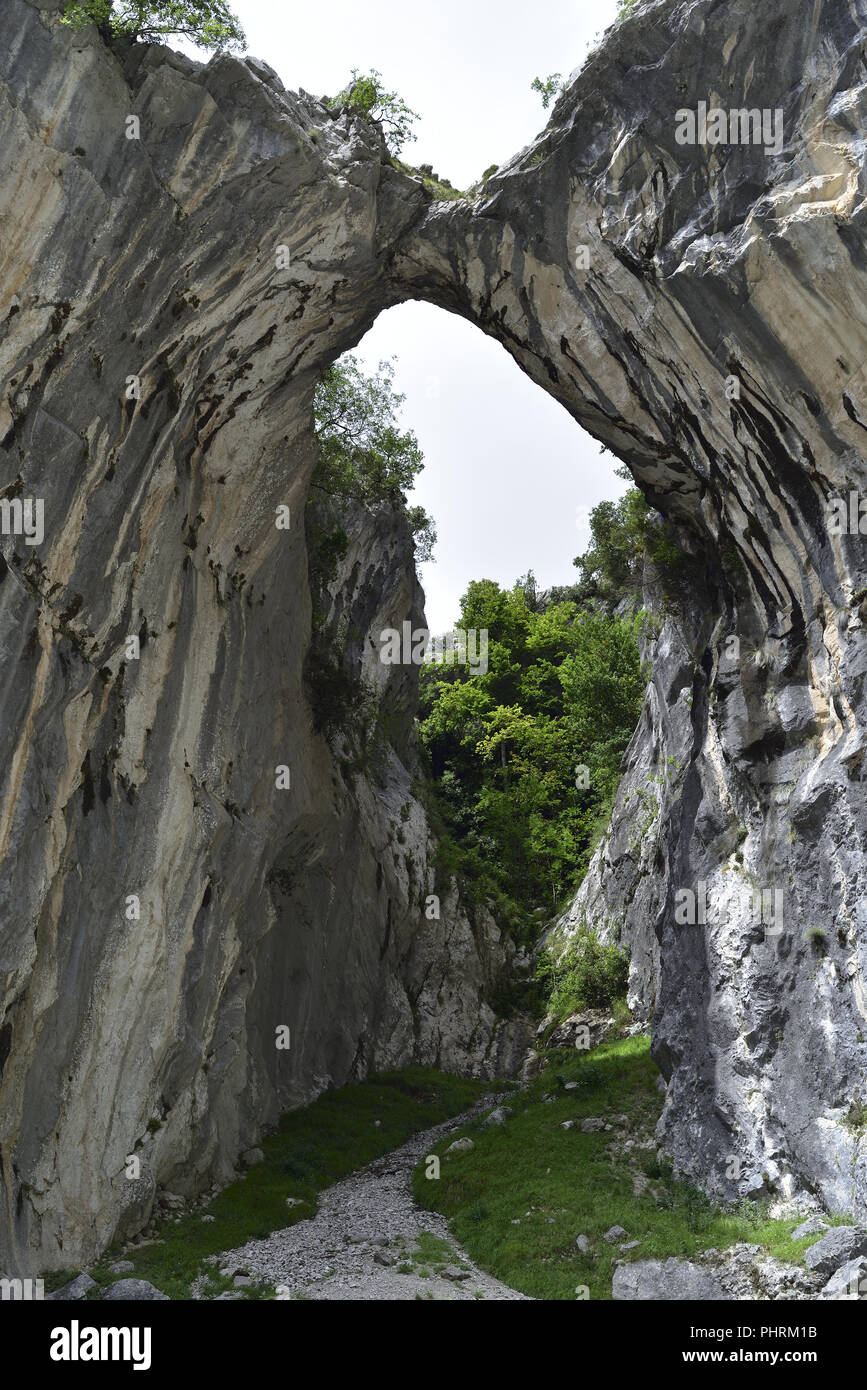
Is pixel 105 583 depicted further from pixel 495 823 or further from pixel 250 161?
pixel 495 823

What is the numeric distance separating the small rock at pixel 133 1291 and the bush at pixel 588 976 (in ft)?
66.3

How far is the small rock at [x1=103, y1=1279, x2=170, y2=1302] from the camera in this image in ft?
41.9

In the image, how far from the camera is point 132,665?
61.0 feet

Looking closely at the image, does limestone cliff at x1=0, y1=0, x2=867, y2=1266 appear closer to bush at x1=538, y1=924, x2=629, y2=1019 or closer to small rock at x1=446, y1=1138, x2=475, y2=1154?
small rock at x1=446, y1=1138, x2=475, y2=1154

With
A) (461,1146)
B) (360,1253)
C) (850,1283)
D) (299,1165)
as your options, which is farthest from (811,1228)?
(299,1165)

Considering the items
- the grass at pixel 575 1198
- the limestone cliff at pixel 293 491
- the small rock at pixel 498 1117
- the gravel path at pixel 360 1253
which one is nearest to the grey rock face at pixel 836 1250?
the grass at pixel 575 1198

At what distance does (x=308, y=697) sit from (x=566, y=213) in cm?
1538

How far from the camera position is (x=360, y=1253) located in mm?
15977

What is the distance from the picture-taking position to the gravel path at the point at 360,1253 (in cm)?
1393

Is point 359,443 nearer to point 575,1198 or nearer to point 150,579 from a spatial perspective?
point 150,579

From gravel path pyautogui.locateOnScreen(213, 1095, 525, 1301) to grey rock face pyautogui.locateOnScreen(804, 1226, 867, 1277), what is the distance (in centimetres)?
429

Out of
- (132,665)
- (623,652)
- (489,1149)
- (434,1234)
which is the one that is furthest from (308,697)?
(623,652)

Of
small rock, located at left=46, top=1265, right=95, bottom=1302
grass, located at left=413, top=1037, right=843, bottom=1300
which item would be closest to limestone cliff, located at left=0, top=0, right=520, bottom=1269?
small rock, located at left=46, top=1265, right=95, bottom=1302

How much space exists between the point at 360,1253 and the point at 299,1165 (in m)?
6.82
